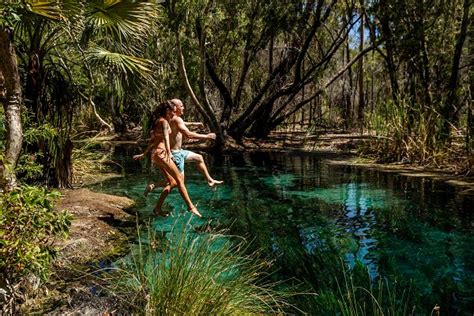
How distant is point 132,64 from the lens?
8.05 m

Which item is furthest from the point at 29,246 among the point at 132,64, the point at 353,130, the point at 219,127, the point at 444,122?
the point at 353,130

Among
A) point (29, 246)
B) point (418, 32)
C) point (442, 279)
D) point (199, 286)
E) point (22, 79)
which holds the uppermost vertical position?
point (418, 32)

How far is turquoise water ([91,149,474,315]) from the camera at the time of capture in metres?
5.13

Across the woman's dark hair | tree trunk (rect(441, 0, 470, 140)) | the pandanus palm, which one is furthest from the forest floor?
tree trunk (rect(441, 0, 470, 140))

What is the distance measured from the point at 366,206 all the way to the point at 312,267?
12.6ft

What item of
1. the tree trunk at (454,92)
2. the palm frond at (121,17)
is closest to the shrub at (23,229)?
the palm frond at (121,17)

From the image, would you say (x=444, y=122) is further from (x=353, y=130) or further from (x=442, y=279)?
(x=353, y=130)

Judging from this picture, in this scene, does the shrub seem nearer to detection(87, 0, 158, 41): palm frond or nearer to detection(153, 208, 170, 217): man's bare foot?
detection(153, 208, 170, 217): man's bare foot

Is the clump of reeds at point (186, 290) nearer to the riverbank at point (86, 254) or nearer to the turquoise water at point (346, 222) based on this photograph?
the turquoise water at point (346, 222)

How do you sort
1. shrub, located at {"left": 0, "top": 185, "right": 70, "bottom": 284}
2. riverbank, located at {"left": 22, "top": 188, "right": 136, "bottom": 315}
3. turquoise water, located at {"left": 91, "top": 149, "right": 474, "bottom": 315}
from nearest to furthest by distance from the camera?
shrub, located at {"left": 0, "top": 185, "right": 70, "bottom": 284}
riverbank, located at {"left": 22, "top": 188, "right": 136, "bottom": 315}
turquoise water, located at {"left": 91, "top": 149, "right": 474, "bottom": 315}

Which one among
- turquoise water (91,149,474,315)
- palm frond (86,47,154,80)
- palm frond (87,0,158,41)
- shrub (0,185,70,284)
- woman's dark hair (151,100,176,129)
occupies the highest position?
palm frond (87,0,158,41)

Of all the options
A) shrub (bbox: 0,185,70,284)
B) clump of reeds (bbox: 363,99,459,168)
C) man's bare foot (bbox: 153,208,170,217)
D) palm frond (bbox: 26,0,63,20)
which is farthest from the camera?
clump of reeds (bbox: 363,99,459,168)

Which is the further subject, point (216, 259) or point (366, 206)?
point (366, 206)

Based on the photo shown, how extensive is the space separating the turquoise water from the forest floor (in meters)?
0.57
